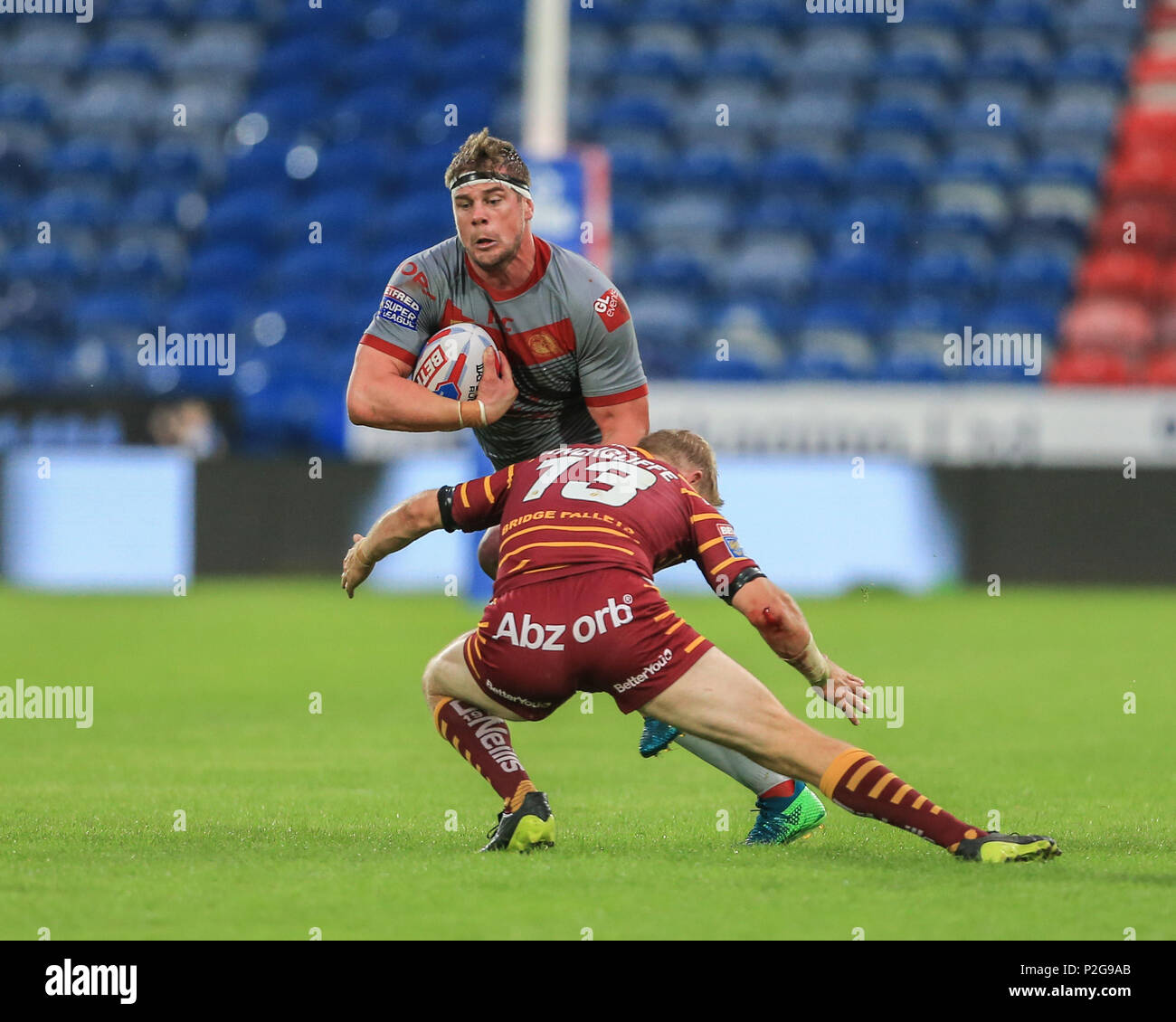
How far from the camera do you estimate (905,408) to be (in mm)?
18062

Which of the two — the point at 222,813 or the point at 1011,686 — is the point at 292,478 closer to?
the point at 1011,686

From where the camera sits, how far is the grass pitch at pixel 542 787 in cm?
455

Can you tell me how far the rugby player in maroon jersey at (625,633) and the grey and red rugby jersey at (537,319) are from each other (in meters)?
1.00

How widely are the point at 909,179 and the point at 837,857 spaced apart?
17.7 m

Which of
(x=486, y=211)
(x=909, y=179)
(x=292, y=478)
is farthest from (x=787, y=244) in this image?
(x=486, y=211)

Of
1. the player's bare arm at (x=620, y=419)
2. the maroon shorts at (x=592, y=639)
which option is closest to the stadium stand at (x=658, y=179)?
the player's bare arm at (x=620, y=419)

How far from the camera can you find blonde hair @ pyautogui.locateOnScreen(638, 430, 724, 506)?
5910 millimetres

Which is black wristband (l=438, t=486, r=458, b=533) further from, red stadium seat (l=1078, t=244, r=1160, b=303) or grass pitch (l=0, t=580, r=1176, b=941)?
red stadium seat (l=1078, t=244, r=1160, b=303)

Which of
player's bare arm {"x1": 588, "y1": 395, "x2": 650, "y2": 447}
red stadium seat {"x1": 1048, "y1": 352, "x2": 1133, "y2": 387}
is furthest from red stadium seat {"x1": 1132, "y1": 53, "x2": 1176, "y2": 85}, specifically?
player's bare arm {"x1": 588, "y1": 395, "x2": 650, "y2": 447}

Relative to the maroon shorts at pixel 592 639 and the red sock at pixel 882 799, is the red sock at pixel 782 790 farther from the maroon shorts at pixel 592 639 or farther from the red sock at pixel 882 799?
the maroon shorts at pixel 592 639

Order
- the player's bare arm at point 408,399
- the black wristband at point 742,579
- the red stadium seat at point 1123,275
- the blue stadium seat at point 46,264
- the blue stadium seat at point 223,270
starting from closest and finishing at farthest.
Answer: the black wristband at point 742,579, the player's bare arm at point 408,399, the red stadium seat at point 1123,275, the blue stadium seat at point 223,270, the blue stadium seat at point 46,264

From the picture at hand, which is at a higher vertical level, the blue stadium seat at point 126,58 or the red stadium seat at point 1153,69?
the blue stadium seat at point 126,58

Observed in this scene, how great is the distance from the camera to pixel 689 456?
233 inches

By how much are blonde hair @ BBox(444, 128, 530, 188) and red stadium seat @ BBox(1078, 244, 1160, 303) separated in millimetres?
15916
